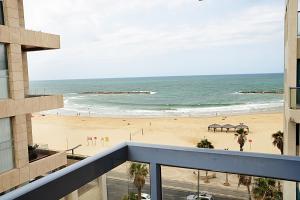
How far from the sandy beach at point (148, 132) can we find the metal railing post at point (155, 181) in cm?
2027

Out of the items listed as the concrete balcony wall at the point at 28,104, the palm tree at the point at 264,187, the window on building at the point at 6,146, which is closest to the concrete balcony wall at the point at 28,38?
the concrete balcony wall at the point at 28,104

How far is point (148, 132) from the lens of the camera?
3103 cm

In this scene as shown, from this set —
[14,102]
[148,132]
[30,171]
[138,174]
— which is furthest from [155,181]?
[148,132]

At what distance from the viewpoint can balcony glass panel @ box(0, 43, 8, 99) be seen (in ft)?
25.2

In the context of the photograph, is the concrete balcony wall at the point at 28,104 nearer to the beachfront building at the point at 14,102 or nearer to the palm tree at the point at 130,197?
the beachfront building at the point at 14,102

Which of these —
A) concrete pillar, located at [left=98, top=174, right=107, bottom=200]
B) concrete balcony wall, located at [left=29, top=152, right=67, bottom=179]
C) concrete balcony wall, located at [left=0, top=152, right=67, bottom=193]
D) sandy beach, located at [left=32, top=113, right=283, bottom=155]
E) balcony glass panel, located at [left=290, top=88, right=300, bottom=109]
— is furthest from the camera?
sandy beach, located at [left=32, top=113, right=283, bottom=155]

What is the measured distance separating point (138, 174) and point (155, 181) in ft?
1.07

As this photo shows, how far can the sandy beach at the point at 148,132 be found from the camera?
2553 centimetres

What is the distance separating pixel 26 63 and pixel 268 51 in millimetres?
66979

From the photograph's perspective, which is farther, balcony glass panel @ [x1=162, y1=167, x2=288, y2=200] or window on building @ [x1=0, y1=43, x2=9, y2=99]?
window on building @ [x1=0, y1=43, x2=9, y2=99]

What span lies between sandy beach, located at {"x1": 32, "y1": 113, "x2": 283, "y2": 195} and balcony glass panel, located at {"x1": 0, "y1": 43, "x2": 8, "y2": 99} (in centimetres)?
1467

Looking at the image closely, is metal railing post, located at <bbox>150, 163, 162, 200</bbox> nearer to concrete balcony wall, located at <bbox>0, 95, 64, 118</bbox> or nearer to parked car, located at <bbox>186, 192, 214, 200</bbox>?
parked car, located at <bbox>186, 192, 214, 200</bbox>

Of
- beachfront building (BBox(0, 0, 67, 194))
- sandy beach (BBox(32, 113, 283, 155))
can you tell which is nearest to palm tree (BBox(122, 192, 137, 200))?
beachfront building (BBox(0, 0, 67, 194))

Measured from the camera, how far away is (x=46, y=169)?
9.08 metres
